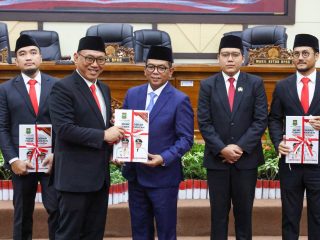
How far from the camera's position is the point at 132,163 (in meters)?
3.78

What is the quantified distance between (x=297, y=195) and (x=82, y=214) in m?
1.44

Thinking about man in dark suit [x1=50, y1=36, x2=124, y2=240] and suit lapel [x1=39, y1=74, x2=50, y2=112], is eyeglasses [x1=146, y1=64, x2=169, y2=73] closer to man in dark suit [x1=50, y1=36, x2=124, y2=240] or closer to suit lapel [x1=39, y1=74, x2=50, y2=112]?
man in dark suit [x1=50, y1=36, x2=124, y2=240]

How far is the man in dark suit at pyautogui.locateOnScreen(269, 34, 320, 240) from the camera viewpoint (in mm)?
3910

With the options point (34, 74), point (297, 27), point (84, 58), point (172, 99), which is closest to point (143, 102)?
point (172, 99)

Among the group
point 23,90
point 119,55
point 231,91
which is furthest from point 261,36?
point 23,90

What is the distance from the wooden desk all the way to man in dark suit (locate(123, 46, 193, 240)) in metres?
3.06

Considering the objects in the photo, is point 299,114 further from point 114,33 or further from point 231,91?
point 114,33

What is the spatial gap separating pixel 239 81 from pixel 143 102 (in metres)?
0.68

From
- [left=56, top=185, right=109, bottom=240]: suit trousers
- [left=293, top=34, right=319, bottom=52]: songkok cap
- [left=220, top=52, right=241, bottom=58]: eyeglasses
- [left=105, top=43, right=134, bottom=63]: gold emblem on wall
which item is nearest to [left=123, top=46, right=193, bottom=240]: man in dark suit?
[left=56, top=185, right=109, bottom=240]: suit trousers

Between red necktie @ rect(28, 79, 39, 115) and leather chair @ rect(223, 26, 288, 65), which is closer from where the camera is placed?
red necktie @ rect(28, 79, 39, 115)

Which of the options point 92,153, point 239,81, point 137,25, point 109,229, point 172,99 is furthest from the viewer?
point 137,25

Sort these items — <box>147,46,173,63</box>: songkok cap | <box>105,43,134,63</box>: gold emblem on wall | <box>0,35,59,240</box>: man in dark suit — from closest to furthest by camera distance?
<box>147,46,173,63</box>: songkok cap
<box>0,35,59,240</box>: man in dark suit
<box>105,43,134,63</box>: gold emblem on wall

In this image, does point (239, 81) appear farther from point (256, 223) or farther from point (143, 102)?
point (256, 223)

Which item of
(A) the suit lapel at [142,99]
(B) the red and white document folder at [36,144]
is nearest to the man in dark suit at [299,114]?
(A) the suit lapel at [142,99]
